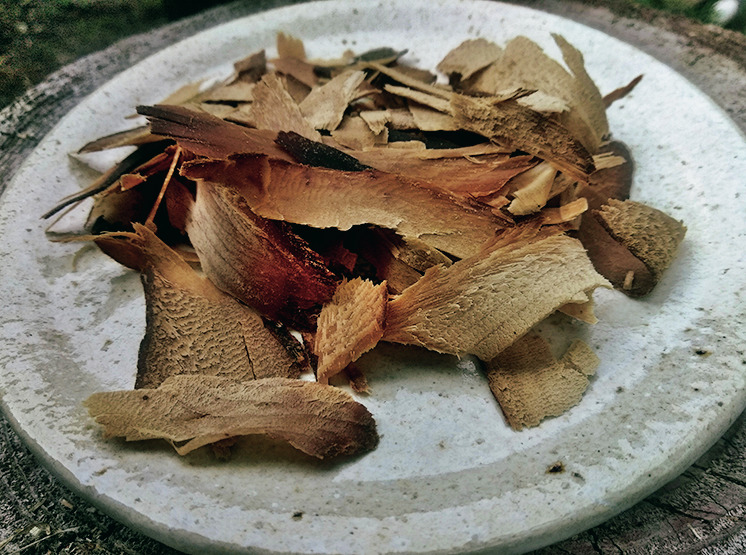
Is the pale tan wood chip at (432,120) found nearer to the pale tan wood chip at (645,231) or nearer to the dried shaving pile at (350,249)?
the dried shaving pile at (350,249)

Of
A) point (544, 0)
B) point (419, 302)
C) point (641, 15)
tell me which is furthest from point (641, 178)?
point (544, 0)

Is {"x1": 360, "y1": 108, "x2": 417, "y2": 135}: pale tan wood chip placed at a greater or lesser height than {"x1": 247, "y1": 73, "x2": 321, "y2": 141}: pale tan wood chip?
lesser

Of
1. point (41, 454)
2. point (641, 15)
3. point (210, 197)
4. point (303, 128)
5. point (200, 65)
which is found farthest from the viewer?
point (641, 15)

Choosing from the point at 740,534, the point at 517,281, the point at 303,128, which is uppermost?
the point at 303,128

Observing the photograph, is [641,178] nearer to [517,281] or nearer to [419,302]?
[517,281]

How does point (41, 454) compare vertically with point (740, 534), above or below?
above

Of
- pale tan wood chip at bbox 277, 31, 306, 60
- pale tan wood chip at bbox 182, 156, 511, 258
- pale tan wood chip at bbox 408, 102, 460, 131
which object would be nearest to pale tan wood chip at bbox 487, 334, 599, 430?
pale tan wood chip at bbox 182, 156, 511, 258

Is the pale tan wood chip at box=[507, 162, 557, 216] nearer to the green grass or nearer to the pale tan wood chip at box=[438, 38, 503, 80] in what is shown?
the pale tan wood chip at box=[438, 38, 503, 80]

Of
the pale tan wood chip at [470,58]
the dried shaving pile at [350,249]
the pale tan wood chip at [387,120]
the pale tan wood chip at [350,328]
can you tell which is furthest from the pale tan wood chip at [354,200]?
the pale tan wood chip at [470,58]
